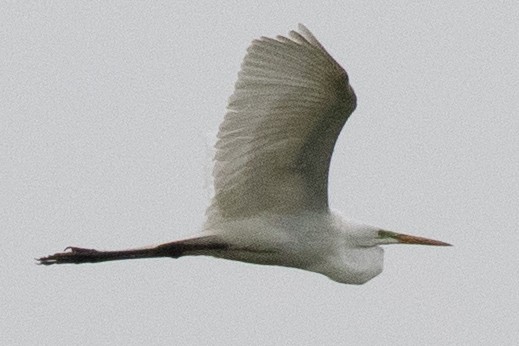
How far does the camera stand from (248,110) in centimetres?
965

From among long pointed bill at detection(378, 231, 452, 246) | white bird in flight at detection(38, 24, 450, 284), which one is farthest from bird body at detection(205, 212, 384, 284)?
long pointed bill at detection(378, 231, 452, 246)

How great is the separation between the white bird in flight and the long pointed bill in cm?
1

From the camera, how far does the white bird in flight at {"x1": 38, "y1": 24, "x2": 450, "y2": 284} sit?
945 cm

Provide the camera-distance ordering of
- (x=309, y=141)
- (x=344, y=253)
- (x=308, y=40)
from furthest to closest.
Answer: (x=344, y=253) → (x=309, y=141) → (x=308, y=40)

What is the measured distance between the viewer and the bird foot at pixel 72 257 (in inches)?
418

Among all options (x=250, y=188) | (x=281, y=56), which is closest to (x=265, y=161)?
(x=250, y=188)

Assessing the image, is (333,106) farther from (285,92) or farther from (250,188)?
(250,188)

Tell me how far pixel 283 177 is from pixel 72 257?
5.20 feet

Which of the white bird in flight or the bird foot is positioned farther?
the bird foot

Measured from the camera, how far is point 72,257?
1064cm

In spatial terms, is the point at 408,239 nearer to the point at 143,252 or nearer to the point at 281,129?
the point at 281,129

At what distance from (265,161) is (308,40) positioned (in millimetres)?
1136

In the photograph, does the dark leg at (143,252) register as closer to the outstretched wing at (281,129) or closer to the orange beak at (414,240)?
the outstretched wing at (281,129)

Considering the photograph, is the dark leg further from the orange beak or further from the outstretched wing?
the orange beak
